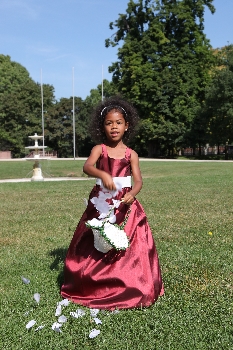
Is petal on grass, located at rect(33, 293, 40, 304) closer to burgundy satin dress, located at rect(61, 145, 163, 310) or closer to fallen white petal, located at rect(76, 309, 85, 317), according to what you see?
burgundy satin dress, located at rect(61, 145, 163, 310)

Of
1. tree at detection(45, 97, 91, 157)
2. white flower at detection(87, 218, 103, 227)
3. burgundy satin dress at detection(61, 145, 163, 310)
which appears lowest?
burgundy satin dress at detection(61, 145, 163, 310)

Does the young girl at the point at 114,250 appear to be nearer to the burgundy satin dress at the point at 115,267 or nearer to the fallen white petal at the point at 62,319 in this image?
the burgundy satin dress at the point at 115,267

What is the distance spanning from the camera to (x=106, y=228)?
3367mm

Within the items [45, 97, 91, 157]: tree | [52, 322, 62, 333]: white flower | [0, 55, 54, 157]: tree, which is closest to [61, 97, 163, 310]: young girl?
[52, 322, 62, 333]: white flower

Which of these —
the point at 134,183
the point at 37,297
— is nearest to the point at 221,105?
the point at 134,183

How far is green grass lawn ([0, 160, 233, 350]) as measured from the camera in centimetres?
295

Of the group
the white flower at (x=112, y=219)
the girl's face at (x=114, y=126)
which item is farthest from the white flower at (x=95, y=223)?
the girl's face at (x=114, y=126)

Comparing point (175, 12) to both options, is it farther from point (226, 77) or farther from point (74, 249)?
point (74, 249)

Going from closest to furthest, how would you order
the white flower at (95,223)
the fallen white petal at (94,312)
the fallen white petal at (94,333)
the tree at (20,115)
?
the fallen white petal at (94,333), the fallen white petal at (94,312), the white flower at (95,223), the tree at (20,115)

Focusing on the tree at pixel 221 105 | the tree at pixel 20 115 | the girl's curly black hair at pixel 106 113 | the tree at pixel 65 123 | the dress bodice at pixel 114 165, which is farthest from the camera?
the tree at pixel 20 115

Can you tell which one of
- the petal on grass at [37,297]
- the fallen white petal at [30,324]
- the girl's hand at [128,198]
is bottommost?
the fallen white petal at [30,324]

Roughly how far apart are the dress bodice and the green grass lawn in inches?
44.8

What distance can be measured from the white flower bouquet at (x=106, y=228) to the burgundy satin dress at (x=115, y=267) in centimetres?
11

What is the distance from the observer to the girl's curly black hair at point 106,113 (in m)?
3.81
